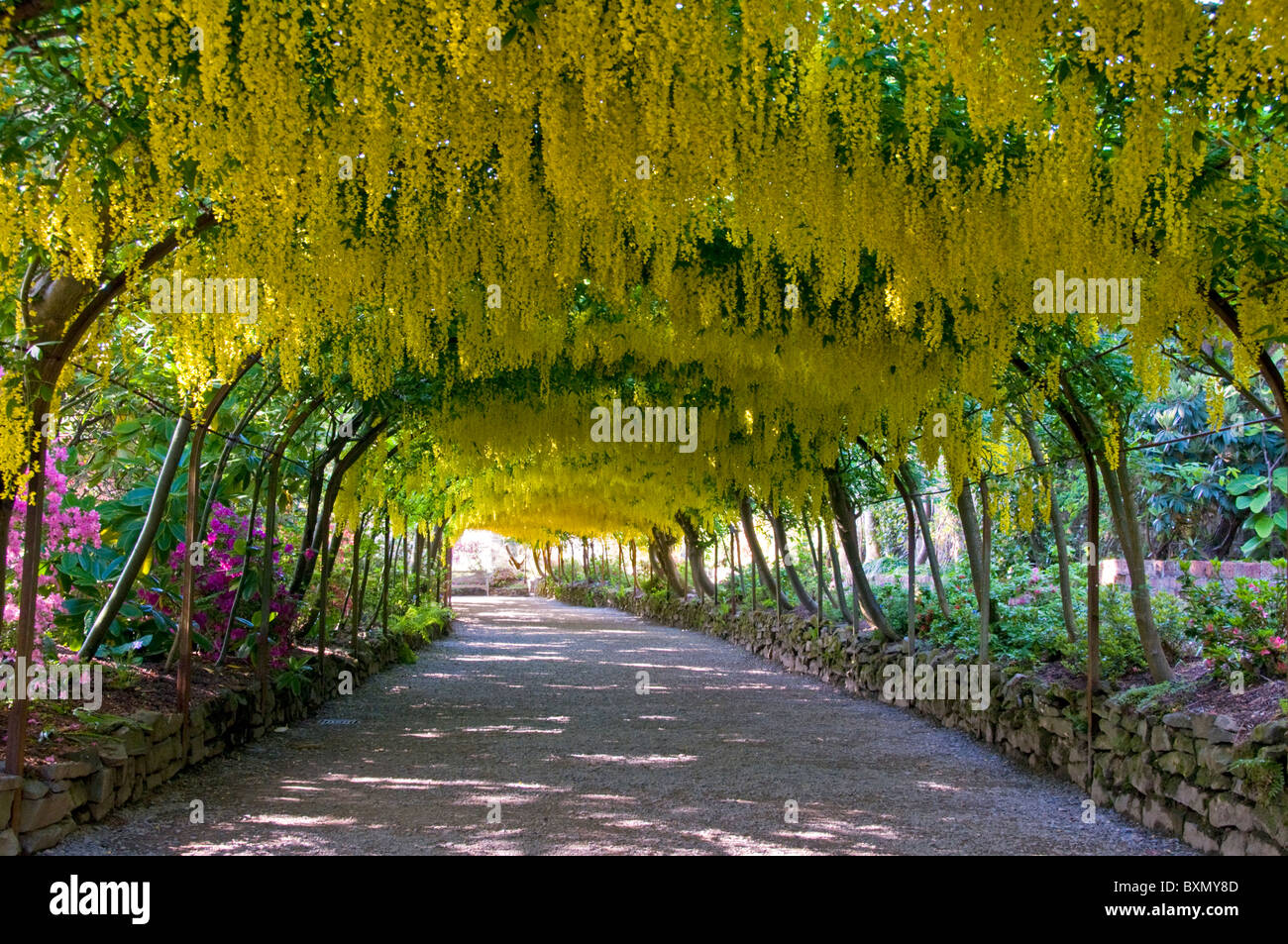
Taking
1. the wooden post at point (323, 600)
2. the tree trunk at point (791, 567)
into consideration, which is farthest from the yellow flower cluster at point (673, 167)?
the tree trunk at point (791, 567)

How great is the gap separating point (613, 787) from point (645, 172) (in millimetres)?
3095

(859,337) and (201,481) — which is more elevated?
(859,337)

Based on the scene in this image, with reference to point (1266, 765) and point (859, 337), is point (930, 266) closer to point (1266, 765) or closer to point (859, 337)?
point (859, 337)

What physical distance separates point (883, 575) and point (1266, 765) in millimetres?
11125

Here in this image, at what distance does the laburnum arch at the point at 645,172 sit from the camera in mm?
2746

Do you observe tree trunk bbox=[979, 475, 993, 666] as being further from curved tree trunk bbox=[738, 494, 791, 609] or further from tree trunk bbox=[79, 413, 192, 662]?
curved tree trunk bbox=[738, 494, 791, 609]

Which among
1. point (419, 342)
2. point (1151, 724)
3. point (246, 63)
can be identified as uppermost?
point (246, 63)

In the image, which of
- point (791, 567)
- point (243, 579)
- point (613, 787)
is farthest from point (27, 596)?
point (791, 567)

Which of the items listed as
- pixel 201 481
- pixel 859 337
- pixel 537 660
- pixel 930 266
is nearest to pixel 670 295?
pixel 859 337

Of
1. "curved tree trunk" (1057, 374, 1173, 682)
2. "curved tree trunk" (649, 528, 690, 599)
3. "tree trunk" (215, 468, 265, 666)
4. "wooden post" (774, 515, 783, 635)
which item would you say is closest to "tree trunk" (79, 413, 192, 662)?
"tree trunk" (215, 468, 265, 666)

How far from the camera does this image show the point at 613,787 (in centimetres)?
512

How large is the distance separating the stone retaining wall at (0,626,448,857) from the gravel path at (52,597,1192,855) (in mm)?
93

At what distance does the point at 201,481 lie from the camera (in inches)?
281

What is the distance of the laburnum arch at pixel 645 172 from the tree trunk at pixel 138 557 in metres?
0.66
